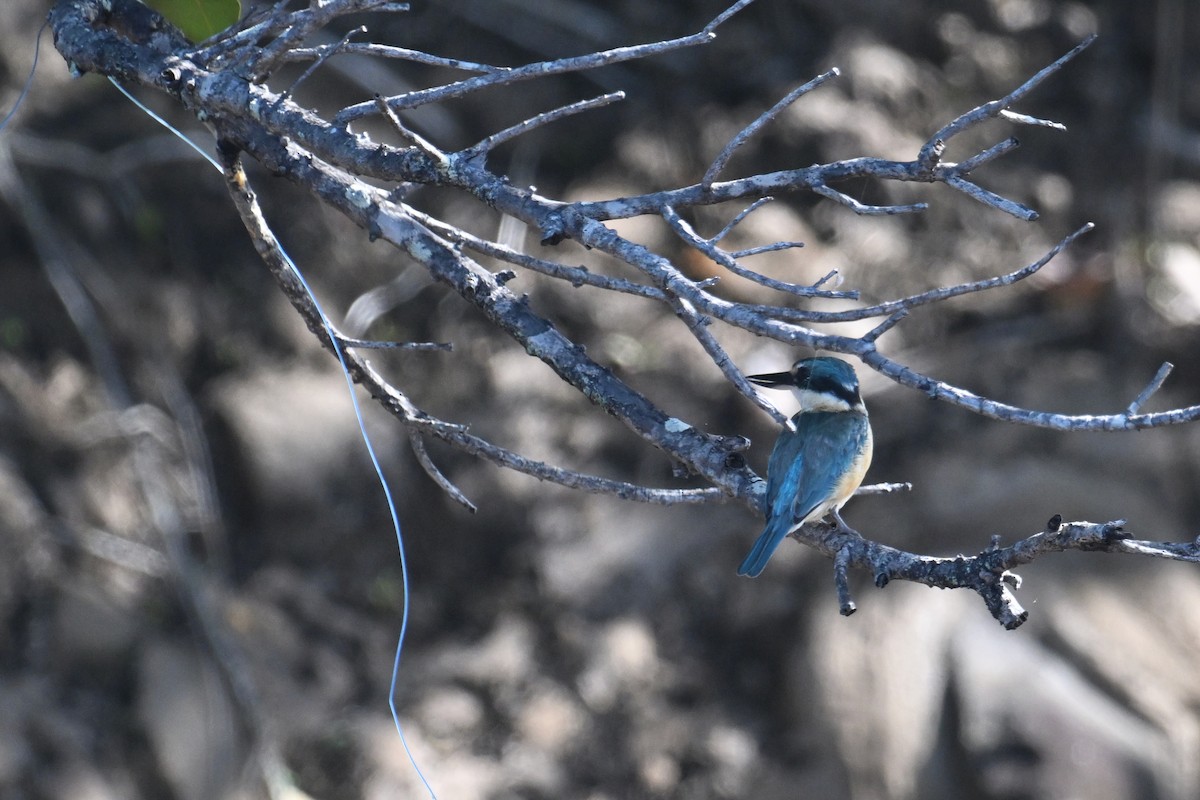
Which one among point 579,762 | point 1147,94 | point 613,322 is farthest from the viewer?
point 1147,94

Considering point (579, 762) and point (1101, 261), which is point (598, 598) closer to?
point (579, 762)

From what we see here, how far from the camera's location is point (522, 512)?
626 centimetres

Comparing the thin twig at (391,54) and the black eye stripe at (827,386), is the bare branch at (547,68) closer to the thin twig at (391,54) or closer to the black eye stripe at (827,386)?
the thin twig at (391,54)

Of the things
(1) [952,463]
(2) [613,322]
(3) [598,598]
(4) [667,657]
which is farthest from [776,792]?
(2) [613,322]

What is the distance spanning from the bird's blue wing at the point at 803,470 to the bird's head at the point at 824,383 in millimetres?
48

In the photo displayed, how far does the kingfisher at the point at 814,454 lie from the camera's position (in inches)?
124

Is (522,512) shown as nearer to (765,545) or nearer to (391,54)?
(765,545)

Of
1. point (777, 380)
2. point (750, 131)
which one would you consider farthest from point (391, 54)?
point (777, 380)

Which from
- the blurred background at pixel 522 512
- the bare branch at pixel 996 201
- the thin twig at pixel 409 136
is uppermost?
the thin twig at pixel 409 136

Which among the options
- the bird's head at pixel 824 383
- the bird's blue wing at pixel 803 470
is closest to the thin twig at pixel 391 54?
the bird's blue wing at pixel 803 470

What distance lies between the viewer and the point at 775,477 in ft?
11.0

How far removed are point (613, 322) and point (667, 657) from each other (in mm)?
1909

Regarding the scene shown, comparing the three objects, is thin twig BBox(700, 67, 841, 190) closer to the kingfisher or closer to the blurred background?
the kingfisher

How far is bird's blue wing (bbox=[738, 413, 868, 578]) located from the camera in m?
3.12
